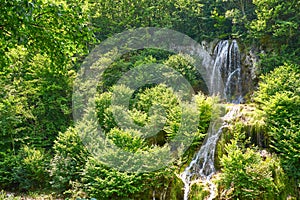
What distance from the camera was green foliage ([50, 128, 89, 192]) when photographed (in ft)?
32.8

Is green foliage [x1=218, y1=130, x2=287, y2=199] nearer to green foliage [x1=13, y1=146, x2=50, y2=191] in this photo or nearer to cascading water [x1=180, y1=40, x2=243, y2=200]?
cascading water [x1=180, y1=40, x2=243, y2=200]

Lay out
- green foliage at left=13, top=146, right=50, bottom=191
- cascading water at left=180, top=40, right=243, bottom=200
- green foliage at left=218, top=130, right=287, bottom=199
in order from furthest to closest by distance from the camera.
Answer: green foliage at left=13, top=146, right=50, bottom=191, cascading water at left=180, top=40, right=243, bottom=200, green foliage at left=218, top=130, right=287, bottom=199

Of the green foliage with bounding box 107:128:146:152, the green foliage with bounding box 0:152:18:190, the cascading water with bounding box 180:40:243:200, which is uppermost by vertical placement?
the cascading water with bounding box 180:40:243:200

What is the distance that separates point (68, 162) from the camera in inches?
399

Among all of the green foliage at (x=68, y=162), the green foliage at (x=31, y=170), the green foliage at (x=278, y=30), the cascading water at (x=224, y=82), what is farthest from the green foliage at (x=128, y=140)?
the green foliage at (x=278, y=30)

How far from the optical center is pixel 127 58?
16.3 m

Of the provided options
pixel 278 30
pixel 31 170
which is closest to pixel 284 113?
pixel 278 30

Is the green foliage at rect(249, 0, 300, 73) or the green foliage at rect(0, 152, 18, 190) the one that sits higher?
the green foliage at rect(249, 0, 300, 73)

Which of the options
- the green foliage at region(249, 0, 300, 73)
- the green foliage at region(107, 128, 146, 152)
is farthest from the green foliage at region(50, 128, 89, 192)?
the green foliage at region(249, 0, 300, 73)

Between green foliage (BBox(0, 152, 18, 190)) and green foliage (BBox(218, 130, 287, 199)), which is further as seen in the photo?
green foliage (BBox(0, 152, 18, 190))

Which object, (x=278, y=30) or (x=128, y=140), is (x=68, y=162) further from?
(x=278, y=30)

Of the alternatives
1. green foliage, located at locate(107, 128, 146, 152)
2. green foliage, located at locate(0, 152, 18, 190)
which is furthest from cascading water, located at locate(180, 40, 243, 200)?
green foliage, located at locate(0, 152, 18, 190)

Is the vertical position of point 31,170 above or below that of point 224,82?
below

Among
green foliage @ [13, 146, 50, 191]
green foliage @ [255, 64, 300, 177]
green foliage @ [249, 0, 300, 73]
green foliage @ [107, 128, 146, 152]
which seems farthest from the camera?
green foliage @ [249, 0, 300, 73]
